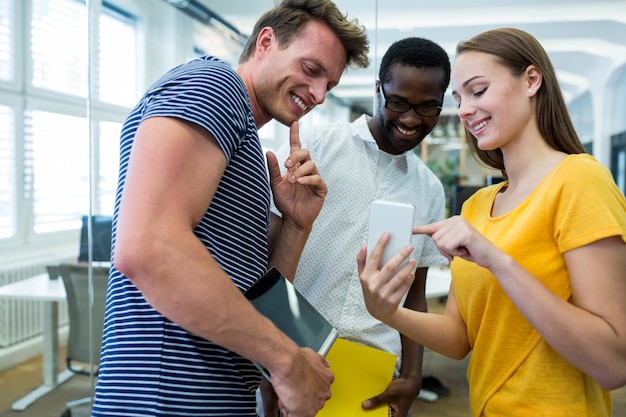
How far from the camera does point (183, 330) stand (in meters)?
0.86

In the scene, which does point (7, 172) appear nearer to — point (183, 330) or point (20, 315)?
point (20, 315)

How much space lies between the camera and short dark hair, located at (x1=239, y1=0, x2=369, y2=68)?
1164mm

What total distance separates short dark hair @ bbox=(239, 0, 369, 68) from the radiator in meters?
2.09

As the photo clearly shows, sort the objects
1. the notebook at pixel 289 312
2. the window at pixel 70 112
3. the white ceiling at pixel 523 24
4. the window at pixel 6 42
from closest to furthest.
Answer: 1. the notebook at pixel 289 312
2. the window at pixel 6 42
3. the window at pixel 70 112
4. the white ceiling at pixel 523 24

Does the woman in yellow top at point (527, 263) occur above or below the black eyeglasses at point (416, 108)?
below

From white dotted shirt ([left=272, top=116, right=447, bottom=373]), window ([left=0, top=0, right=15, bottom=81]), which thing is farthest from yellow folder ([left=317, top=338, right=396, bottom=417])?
window ([left=0, top=0, right=15, bottom=81])

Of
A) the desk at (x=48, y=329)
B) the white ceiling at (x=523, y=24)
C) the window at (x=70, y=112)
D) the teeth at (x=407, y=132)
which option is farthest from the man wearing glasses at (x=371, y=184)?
the desk at (x=48, y=329)

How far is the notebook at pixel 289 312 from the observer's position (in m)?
0.90

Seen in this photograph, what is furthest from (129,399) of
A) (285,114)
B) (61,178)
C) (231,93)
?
(61,178)

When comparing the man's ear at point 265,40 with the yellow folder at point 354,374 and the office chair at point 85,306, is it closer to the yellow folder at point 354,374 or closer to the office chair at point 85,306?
the yellow folder at point 354,374

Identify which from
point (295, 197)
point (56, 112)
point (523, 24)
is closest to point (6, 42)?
point (56, 112)

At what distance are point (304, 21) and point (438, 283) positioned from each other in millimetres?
2778

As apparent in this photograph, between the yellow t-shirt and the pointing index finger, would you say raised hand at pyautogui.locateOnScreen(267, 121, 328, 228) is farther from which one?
the yellow t-shirt

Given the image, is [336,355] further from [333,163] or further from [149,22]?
[149,22]
